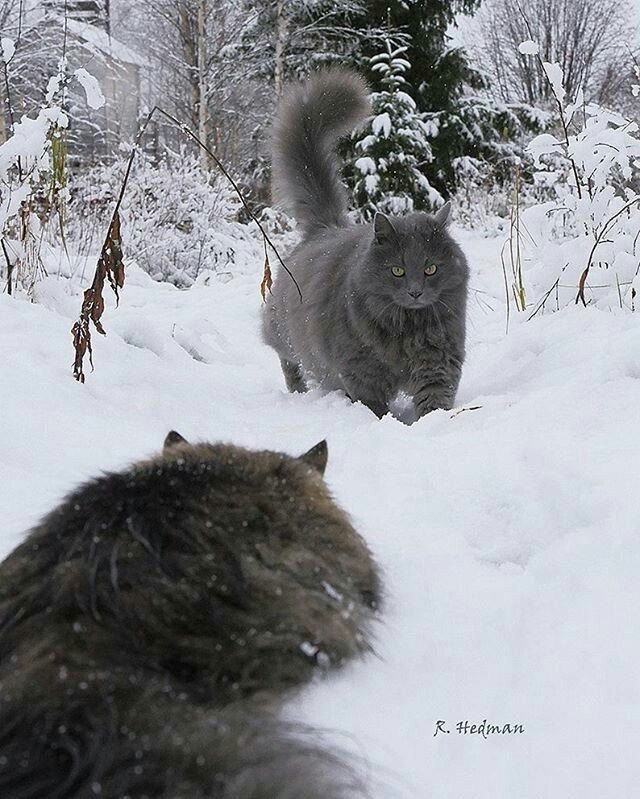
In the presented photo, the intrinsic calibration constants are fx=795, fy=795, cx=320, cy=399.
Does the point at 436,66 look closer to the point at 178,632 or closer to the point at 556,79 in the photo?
the point at 556,79

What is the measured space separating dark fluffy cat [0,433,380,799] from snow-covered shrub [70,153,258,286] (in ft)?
26.1

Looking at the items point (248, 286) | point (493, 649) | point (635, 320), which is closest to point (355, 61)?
point (248, 286)

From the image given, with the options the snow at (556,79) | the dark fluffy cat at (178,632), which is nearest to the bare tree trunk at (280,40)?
the snow at (556,79)

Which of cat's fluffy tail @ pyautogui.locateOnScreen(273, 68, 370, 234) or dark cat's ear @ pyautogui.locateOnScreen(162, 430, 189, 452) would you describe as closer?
dark cat's ear @ pyautogui.locateOnScreen(162, 430, 189, 452)

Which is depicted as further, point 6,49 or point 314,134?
point 314,134

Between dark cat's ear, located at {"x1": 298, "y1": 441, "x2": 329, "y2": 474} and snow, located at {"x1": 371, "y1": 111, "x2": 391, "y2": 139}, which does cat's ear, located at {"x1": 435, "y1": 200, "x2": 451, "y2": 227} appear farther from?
snow, located at {"x1": 371, "y1": 111, "x2": 391, "y2": 139}

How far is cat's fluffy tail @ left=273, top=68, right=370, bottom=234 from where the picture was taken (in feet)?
16.2

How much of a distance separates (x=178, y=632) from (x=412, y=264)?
Result: 10.6 ft

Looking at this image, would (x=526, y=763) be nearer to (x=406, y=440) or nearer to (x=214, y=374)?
(x=406, y=440)

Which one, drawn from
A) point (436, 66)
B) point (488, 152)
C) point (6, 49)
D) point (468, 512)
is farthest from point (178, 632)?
point (488, 152)

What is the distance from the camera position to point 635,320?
3.58m

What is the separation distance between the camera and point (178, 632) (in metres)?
1.19

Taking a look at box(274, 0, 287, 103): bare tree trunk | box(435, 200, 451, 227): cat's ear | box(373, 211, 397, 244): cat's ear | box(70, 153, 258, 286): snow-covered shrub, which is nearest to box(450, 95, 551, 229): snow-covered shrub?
box(274, 0, 287, 103): bare tree trunk

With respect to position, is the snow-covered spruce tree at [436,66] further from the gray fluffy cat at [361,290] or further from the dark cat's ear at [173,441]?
the dark cat's ear at [173,441]
